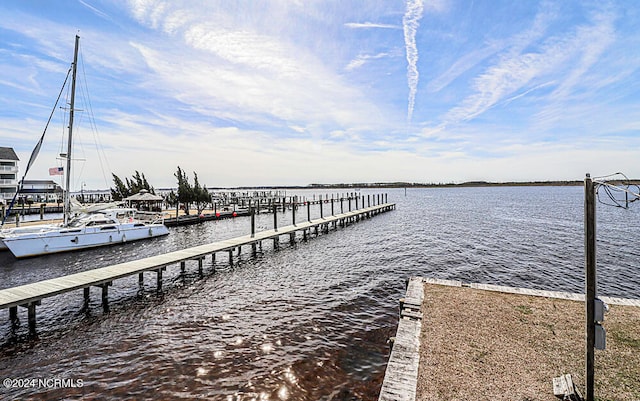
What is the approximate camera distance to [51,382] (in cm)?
691

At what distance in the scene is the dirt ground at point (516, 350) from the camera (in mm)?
5000

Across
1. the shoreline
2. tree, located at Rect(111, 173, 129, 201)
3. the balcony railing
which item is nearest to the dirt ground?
the shoreline

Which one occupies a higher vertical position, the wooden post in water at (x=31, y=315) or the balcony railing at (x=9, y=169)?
the balcony railing at (x=9, y=169)

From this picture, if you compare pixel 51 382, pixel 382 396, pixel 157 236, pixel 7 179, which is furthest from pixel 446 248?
pixel 7 179

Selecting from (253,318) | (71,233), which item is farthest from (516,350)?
(71,233)

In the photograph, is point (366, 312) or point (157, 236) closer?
point (366, 312)

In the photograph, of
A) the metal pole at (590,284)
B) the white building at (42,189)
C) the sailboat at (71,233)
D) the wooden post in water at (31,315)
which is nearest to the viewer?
the metal pole at (590,284)

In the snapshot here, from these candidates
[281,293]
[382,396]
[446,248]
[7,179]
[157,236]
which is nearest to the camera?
[382,396]

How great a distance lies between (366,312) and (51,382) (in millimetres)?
8344

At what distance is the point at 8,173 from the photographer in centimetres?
5128

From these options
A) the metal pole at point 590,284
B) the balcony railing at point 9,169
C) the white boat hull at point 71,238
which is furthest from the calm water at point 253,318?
the balcony railing at point 9,169

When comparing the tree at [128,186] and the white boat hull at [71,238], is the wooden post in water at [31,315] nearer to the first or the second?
the white boat hull at [71,238]

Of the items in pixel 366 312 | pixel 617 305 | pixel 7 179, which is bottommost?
pixel 366 312

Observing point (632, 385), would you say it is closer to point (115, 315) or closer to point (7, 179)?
point (115, 315)
